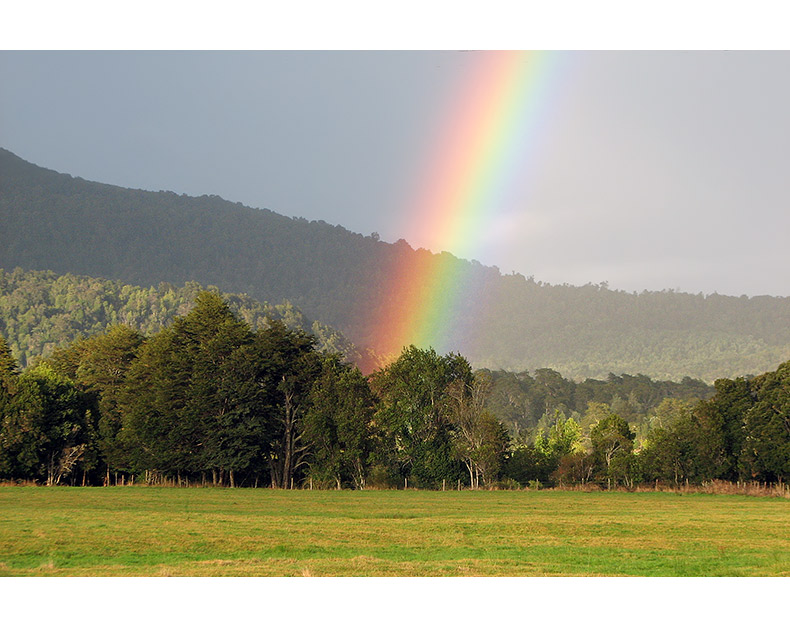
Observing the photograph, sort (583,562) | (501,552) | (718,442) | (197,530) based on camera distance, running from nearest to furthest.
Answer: (583,562)
(501,552)
(197,530)
(718,442)

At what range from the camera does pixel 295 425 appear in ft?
259

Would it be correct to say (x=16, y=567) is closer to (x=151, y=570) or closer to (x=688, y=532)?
(x=151, y=570)

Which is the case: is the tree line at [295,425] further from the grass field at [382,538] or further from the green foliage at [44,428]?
the grass field at [382,538]

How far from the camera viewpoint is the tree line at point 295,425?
244 ft

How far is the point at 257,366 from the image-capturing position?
255ft

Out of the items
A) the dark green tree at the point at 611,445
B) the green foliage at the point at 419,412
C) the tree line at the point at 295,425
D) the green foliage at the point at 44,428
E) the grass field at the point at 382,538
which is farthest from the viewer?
the dark green tree at the point at 611,445

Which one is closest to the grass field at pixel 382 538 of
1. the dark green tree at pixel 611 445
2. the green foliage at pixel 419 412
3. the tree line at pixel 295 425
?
the tree line at pixel 295 425

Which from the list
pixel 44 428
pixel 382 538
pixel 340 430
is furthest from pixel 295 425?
pixel 382 538

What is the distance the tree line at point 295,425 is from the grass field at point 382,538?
63.8ft

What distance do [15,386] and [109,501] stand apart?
27.2 m

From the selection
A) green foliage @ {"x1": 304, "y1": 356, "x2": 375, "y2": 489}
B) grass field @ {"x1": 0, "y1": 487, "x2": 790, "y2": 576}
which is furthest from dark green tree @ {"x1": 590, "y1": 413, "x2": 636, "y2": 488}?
grass field @ {"x1": 0, "y1": 487, "x2": 790, "y2": 576}

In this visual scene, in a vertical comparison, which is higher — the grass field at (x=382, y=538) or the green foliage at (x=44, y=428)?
the green foliage at (x=44, y=428)

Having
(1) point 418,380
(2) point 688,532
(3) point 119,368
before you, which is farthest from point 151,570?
(3) point 119,368

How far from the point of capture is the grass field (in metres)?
25.1
